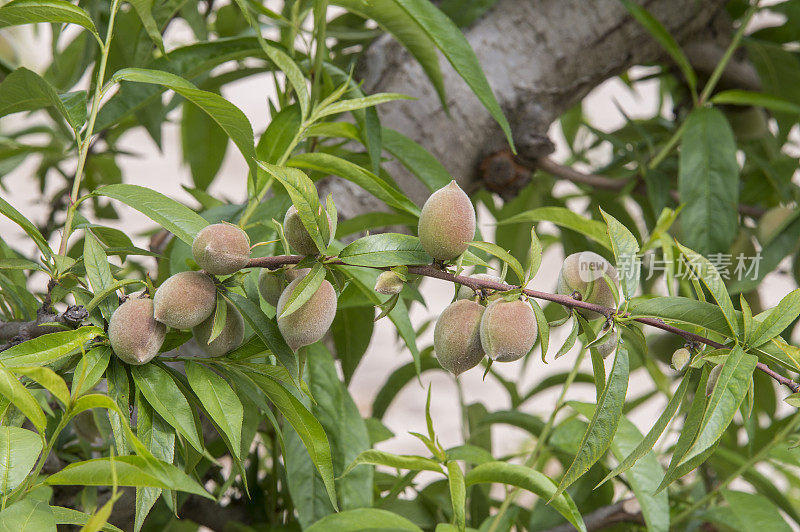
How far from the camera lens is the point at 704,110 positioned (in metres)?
0.56

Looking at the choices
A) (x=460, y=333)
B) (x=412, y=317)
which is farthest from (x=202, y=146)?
(x=412, y=317)

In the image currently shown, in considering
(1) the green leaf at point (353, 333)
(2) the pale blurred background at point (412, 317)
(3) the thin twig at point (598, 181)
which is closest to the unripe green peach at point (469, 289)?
(1) the green leaf at point (353, 333)

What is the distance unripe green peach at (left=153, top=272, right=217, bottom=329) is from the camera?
23cm

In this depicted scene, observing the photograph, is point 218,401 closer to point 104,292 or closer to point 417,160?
point 104,292

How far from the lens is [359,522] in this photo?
32 centimetres

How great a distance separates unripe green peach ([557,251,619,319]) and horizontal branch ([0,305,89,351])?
0.17m

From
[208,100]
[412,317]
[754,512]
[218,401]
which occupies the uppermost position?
[208,100]

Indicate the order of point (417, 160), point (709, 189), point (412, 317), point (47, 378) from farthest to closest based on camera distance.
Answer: point (412, 317) < point (709, 189) < point (417, 160) < point (47, 378)

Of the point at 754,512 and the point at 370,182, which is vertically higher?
the point at 370,182

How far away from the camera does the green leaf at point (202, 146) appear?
651 millimetres

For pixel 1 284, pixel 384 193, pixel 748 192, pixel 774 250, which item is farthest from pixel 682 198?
pixel 1 284

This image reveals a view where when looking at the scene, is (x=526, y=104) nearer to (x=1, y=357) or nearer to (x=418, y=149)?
(x=418, y=149)

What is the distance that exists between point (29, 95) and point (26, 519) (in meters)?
0.19

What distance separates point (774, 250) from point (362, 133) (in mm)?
336
